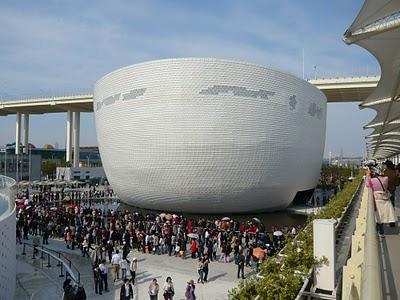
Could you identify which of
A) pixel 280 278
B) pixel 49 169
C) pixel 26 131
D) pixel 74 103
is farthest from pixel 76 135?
pixel 280 278

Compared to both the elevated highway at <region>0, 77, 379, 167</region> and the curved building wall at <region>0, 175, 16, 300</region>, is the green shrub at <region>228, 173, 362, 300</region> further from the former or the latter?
the elevated highway at <region>0, 77, 379, 167</region>

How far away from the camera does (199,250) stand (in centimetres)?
1560

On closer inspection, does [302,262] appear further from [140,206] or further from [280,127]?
[140,206]

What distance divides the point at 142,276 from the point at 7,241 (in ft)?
14.6

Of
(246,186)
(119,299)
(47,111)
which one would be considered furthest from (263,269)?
(47,111)

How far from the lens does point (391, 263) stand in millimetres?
4562

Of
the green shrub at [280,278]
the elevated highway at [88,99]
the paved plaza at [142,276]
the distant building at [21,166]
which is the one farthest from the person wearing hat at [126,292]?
the distant building at [21,166]

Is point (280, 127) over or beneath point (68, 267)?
over

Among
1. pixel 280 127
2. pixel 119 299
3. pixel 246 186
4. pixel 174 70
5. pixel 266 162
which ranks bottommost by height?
pixel 119 299

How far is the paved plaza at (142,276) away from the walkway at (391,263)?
6257mm

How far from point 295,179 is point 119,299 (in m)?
21.0

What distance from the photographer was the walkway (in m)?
3.69

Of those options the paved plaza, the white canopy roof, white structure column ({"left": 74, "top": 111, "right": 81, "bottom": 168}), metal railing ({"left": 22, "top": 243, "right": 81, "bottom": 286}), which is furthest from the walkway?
white structure column ({"left": 74, "top": 111, "right": 81, "bottom": 168})

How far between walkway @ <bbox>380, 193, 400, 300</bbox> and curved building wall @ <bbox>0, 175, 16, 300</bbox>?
28.9ft
